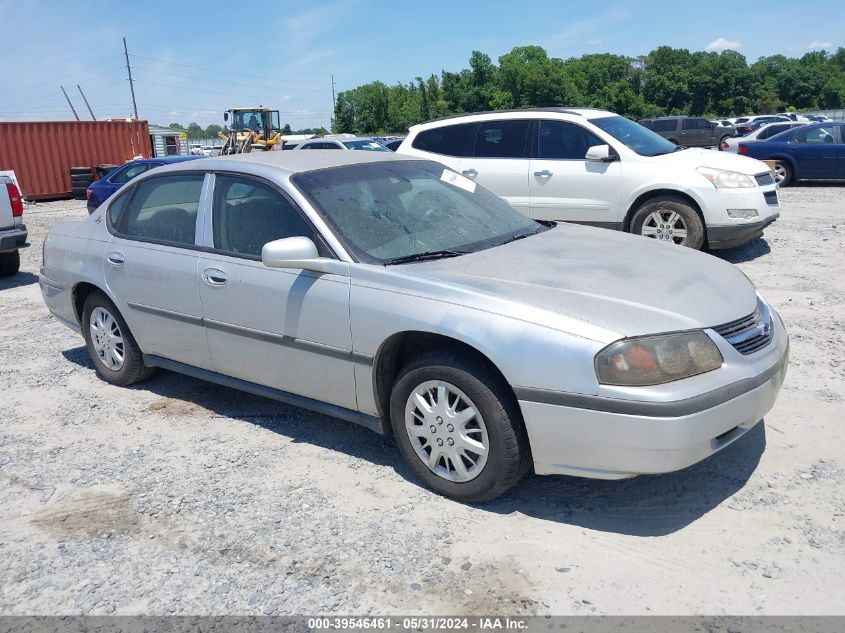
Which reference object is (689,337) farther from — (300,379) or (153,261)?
(153,261)

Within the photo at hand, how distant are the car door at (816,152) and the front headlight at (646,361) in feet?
49.5

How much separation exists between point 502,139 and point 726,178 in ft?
8.78

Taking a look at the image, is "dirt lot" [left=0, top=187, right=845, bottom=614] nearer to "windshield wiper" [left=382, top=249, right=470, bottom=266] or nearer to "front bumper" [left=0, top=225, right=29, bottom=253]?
"windshield wiper" [left=382, top=249, right=470, bottom=266]

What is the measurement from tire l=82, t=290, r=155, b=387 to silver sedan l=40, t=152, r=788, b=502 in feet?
0.09

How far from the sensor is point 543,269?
368 centimetres

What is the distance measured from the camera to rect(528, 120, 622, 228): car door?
857cm

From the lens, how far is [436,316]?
11.2 ft

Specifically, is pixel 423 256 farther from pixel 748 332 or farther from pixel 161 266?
pixel 161 266

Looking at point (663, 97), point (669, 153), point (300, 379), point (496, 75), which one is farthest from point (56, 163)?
point (663, 97)

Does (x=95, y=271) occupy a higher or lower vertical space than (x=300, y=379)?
higher

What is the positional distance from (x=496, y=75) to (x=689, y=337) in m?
71.1

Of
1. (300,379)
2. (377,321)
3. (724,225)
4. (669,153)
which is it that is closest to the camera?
(377,321)

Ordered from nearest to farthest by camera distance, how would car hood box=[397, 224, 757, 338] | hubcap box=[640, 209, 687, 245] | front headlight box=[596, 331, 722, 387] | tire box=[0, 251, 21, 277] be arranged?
front headlight box=[596, 331, 722, 387] → car hood box=[397, 224, 757, 338] → hubcap box=[640, 209, 687, 245] → tire box=[0, 251, 21, 277]

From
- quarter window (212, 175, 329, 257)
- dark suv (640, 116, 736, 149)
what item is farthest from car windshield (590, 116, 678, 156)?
dark suv (640, 116, 736, 149)
